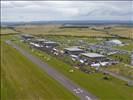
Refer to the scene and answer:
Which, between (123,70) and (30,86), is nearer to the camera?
(30,86)

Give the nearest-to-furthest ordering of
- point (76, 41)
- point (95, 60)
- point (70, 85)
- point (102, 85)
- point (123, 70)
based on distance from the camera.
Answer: point (70, 85), point (102, 85), point (123, 70), point (95, 60), point (76, 41)

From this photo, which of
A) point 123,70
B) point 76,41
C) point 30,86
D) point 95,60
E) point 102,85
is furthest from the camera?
point 76,41

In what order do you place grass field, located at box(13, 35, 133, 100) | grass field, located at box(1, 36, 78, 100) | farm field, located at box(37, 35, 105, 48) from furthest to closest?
farm field, located at box(37, 35, 105, 48)
grass field, located at box(13, 35, 133, 100)
grass field, located at box(1, 36, 78, 100)

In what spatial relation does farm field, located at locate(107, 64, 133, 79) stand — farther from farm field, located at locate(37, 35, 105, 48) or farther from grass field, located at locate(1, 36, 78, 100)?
farm field, located at locate(37, 35, 105, 48)

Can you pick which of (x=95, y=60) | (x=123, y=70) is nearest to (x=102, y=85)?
(x=123, y=70)

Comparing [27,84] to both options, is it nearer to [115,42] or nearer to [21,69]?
[21,69]

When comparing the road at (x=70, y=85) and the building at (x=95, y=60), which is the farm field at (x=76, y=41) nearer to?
the building at (x=95, y=60)

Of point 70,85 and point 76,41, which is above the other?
point 70,85

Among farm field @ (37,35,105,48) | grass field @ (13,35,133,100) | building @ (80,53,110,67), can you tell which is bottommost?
farm field @ (37,35,105,48)

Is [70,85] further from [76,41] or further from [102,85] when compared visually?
[76,41]

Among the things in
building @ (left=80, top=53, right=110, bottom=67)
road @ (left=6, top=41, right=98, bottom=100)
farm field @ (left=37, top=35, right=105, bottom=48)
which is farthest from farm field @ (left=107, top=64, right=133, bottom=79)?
farm field @ (left=37, top=35, right=105, bottom=48)

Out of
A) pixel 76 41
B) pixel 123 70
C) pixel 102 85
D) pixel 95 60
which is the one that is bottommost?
pixel 76 41
